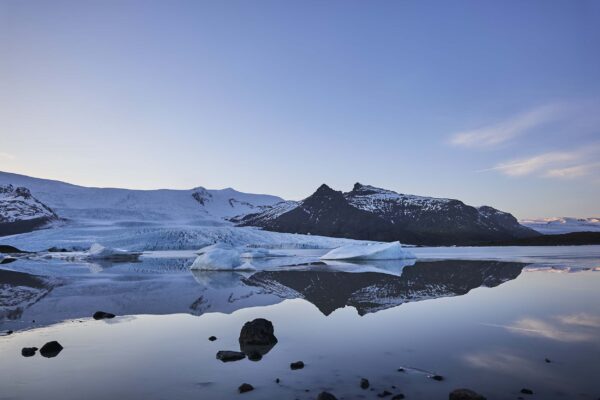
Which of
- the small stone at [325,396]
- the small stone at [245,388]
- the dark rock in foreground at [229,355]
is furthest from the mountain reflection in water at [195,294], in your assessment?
the small stone at [325,396]

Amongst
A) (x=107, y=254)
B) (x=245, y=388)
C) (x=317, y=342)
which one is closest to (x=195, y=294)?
(x=317, y=342)

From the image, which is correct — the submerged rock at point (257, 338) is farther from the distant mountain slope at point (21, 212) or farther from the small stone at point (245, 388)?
the distant mountain slope at point (21, 212)

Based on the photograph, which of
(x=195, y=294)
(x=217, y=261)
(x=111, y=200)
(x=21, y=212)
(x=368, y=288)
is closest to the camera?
(x=195, y=294)

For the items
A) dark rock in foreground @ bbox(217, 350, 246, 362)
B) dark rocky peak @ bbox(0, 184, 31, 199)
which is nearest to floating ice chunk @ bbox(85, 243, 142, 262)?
dark rock in foreground @ bbox(217, 350, 246, 362)

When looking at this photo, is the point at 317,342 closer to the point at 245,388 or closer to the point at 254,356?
the point at 254,356

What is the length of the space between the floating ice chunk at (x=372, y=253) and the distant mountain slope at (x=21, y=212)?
78.8 m

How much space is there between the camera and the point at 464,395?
15.0 feet

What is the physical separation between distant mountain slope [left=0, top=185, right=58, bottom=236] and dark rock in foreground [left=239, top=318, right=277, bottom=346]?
321 feet

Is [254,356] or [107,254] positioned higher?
[254,356]

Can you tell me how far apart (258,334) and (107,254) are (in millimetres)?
36642

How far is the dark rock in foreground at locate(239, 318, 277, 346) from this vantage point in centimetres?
736

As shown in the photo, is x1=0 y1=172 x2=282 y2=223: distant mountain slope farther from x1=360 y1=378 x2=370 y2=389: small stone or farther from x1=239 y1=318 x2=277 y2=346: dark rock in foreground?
x1=360 y1=378 x2=370 y2=389: small stone

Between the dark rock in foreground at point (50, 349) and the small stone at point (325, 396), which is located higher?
the small stone at point (325, 396)

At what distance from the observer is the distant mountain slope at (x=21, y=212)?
95.4m
